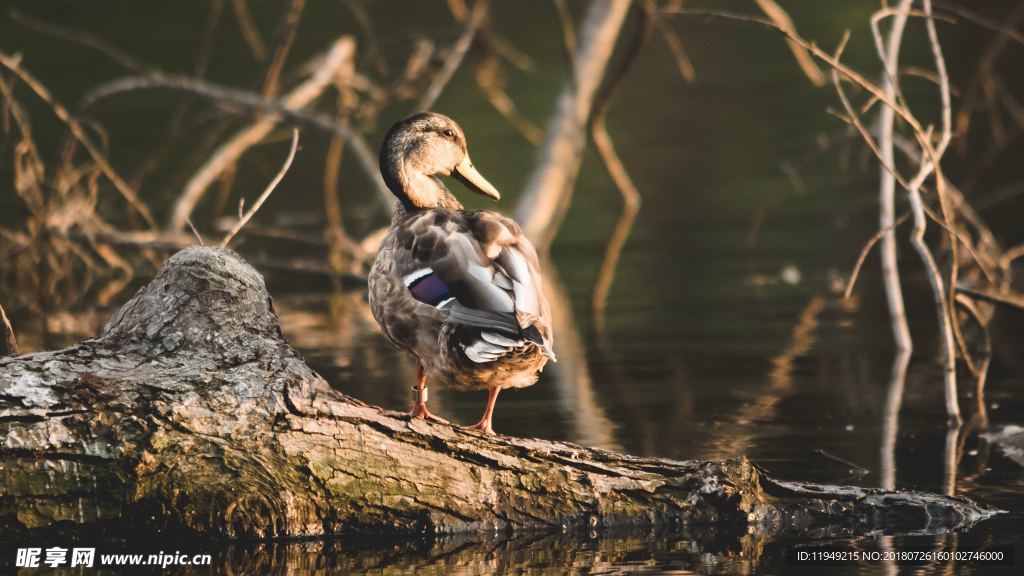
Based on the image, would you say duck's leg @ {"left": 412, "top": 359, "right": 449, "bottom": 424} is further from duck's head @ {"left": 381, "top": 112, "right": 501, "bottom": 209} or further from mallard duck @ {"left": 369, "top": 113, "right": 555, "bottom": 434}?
duck's head @ {"left": 381, "top": 112, "right": 501, "bottom": 209}

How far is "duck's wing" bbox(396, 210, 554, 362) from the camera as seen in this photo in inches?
170

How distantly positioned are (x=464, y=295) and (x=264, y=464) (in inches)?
28.4

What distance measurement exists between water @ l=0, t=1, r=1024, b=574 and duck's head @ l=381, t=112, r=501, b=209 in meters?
1.04

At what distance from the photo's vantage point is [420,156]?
18.3ft

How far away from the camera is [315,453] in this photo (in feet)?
14.1

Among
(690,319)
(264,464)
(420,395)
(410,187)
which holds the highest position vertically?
(690,319)

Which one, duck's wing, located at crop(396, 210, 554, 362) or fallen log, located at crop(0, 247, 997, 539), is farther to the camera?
duck's wing, located at crop(396, 210, 554, 362)

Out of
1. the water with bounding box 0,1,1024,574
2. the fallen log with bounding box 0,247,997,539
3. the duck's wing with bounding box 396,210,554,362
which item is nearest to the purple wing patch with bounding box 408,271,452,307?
the duck's wing with bounding box 396,210,554,362

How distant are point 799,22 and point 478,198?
8585mm

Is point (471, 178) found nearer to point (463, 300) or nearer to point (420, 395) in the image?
point (420, 395)

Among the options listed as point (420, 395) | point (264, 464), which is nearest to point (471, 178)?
point (420, 395)

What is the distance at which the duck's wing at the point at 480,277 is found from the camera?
432 cm

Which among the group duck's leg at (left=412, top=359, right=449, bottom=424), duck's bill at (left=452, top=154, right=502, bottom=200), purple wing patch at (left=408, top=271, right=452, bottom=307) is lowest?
duck's leg at (left=412, top=359, right=449, bottom=424)

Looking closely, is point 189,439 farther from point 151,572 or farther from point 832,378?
point 832,378
